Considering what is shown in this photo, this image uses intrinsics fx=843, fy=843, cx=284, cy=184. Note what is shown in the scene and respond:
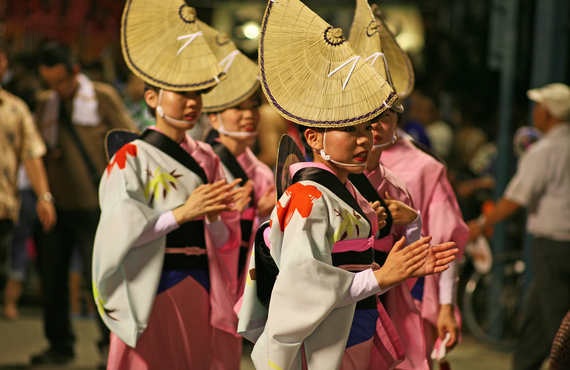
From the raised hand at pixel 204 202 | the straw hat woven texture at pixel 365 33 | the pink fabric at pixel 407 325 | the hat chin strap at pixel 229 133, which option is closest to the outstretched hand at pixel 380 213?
the pink fabric at pixel 407 325

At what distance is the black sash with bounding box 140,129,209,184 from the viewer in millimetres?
3871

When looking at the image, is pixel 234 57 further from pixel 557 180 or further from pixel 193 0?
pixel 193 0

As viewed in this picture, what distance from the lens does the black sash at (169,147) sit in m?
3.87

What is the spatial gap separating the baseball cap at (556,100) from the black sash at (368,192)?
9.47 ft

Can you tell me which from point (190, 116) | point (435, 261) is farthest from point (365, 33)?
point (435, 261)

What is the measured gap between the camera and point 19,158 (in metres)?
6.14

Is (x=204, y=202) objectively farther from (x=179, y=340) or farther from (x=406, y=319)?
(x=406, y=319)

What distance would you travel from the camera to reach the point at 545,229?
18.6ft

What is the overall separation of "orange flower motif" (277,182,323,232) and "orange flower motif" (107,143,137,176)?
110 cm

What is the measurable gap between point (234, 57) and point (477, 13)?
721cm

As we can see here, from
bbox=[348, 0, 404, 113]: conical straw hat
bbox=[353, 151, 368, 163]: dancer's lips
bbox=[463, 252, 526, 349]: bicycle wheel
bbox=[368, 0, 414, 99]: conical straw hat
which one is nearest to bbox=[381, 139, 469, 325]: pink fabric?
bbox=[368, 0, 414, 99]: conical straw hat

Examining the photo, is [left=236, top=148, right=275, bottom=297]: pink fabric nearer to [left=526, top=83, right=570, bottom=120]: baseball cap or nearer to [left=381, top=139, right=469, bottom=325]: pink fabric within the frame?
[left=381, top=139, right=469, bottom=325]: pink fabric

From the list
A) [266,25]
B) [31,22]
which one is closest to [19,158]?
[266,25]

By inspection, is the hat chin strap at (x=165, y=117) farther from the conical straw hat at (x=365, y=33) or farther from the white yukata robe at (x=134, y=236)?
the conical straw hat at (x=365, y=33)
